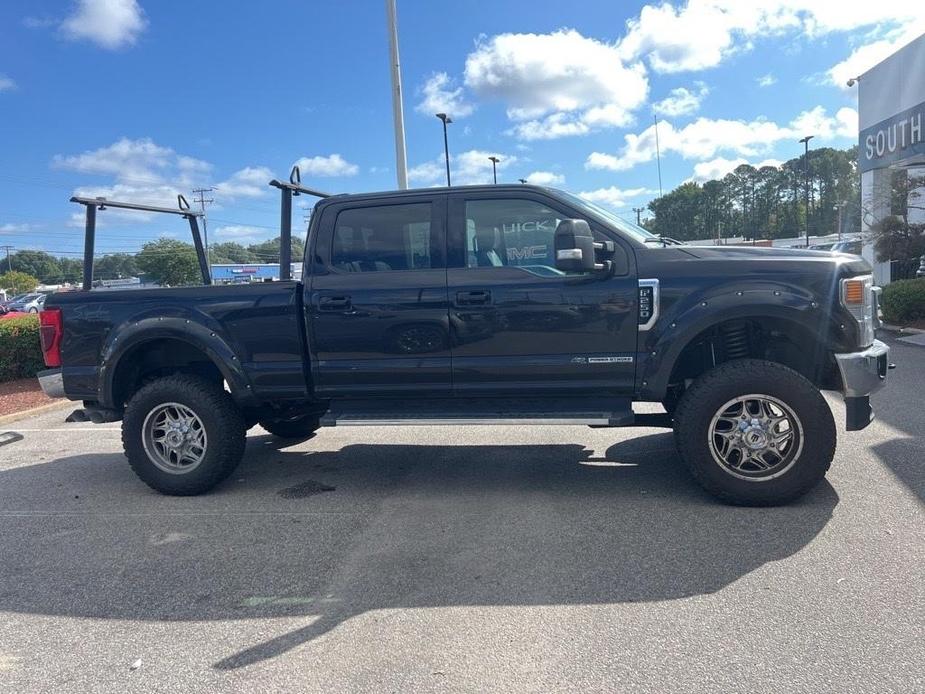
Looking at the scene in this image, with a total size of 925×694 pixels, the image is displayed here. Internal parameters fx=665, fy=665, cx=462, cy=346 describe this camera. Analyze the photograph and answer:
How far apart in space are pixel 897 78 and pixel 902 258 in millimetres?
5675

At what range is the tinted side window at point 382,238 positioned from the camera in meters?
4.70

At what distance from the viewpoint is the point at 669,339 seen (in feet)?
13.9

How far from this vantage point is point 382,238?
4.79 m

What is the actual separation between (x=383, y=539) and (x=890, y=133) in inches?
812

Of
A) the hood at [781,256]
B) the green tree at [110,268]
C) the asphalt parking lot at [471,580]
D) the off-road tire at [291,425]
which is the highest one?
the green tree at [110,268]

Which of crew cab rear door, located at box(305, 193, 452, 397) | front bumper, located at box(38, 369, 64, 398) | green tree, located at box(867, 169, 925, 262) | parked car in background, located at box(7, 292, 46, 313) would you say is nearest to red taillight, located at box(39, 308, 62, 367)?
front bumper, located at box(38, 369, 64, 398)

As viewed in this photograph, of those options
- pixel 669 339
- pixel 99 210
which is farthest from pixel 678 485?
pixel 99 210

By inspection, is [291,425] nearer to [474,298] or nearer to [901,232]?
[474,298]

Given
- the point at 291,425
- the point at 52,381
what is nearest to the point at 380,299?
the point at 291,425

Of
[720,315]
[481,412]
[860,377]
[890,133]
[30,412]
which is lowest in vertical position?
[30,412]

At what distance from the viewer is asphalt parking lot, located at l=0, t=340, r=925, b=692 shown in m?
2.70

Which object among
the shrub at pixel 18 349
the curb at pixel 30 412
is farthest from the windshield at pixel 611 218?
the shrub at pixel 18 349

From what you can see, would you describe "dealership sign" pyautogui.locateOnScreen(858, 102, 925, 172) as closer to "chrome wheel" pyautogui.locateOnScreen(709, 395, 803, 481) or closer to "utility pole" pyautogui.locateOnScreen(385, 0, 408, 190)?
"utility pole" pyautogui.locateOnScreen(385, 0, 408, 190)

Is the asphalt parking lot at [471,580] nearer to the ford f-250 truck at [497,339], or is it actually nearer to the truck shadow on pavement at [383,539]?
the truck shadow on pavement at [383,539]
